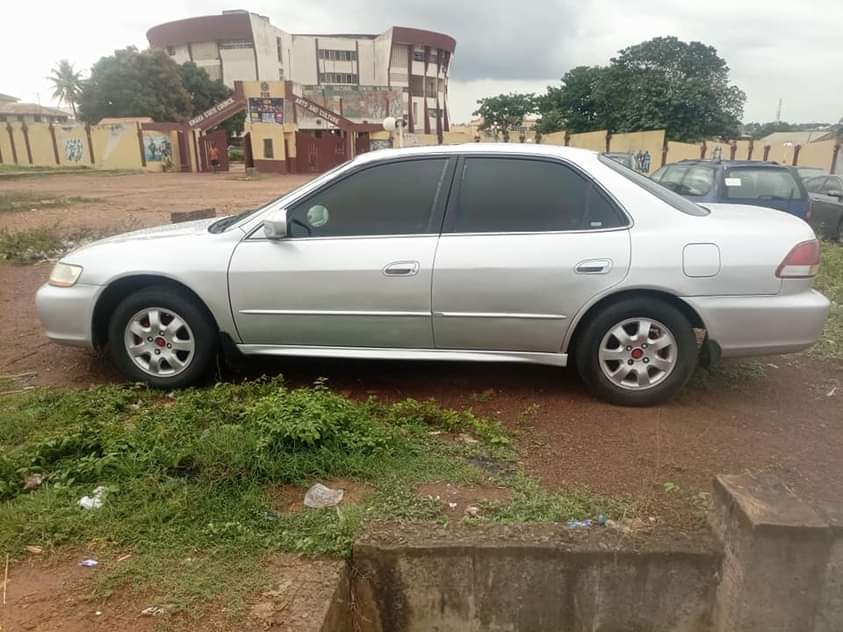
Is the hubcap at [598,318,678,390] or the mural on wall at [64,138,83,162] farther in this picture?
the mural on wall at [64,138,83,162]

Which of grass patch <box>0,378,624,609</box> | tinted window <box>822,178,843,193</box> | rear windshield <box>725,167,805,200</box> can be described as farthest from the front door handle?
tinted window <box>822,178,843,193</box>

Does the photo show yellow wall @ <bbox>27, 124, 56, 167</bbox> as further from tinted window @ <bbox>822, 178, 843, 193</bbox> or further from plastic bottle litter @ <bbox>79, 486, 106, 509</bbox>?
plastic bottle litter @ <bbox>79, 486, 106, 509</bbox>

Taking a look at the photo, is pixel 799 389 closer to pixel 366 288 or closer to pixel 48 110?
pixel 366 288

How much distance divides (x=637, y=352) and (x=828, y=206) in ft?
33.5

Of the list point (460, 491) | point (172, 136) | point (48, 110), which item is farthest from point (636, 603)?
point (48, 110)

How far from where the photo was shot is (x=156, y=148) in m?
38.9

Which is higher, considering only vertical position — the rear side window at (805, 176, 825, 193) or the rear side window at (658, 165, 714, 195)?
the rear side window at (658, 165, 714, 195)

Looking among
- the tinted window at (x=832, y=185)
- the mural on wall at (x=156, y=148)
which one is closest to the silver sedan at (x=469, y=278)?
the tinted window at (x=832, y=185)

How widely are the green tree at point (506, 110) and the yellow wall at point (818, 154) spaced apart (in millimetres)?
38687

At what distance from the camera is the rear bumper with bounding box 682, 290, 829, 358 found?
12.1 ft

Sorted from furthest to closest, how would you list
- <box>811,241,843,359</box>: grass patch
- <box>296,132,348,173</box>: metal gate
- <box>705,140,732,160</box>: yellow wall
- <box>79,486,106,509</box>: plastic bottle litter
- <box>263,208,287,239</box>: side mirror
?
<box>296,132,348,173</box>: metal gate
<box>705,140,732,160</box>: yellow wall
<box>811,241,843,359</box>: grass patch
<box>263,208,287,239</box>: side mirror
<box>79,486,106,509</box>: plastic bottle litter

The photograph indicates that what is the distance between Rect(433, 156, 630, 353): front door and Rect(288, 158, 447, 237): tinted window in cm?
21

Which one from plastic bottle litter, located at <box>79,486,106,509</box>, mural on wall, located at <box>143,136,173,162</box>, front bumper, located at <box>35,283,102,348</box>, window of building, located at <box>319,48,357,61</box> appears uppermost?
window of building, located at <box>319,48,357,61</box>

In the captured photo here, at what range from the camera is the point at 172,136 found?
39031 mm
